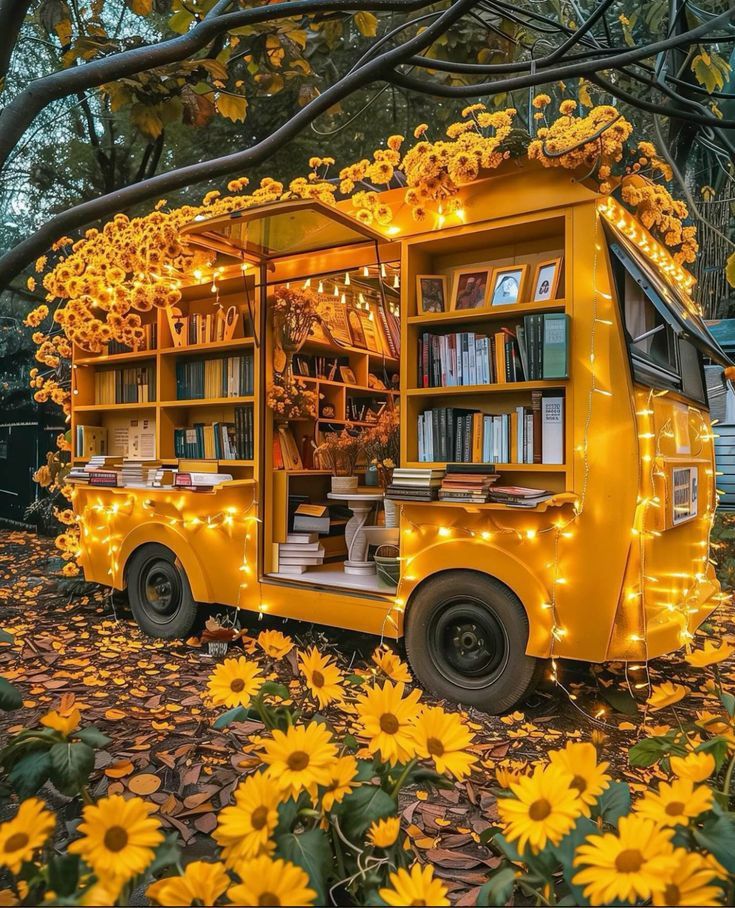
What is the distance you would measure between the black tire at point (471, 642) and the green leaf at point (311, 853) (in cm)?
231

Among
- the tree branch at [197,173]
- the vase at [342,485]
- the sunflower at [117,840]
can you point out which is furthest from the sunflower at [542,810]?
the vase at [342,485]

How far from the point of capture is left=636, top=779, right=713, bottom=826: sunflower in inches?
39.2

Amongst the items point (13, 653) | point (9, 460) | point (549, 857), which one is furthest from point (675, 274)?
point (9, 460)

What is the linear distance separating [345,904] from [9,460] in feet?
37.6

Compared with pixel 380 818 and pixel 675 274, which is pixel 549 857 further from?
pixel 675 274

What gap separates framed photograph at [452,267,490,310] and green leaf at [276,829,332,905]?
3.01 m

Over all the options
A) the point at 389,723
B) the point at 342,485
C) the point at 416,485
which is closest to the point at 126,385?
the point at 342,485

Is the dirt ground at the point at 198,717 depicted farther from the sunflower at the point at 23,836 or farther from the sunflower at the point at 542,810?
the sunflower at the point at 542,810

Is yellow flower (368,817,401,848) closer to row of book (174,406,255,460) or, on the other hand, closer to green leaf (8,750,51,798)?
green leaf (8,750,51,798)

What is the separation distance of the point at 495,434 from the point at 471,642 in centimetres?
108

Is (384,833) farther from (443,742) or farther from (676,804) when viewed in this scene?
(676,804)

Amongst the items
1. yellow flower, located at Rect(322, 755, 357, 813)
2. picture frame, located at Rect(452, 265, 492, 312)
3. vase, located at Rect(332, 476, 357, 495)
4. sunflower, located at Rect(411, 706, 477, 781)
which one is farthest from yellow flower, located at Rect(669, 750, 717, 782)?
vase, located at Rect(332, 476, 357, 495)

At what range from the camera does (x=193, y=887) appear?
91 cm

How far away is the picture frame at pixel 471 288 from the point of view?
145 inches
